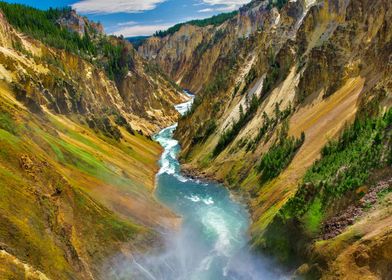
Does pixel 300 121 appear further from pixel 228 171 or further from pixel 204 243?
pixel 204 243

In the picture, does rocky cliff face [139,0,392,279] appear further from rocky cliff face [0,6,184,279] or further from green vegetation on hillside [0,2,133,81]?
green vegetation on hillside [0,2,133,81]

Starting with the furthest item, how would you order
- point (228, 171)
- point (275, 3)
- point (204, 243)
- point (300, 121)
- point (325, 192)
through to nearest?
point (275, 3) < point (228, 171) < point (300, 121) < point (204, 243) < point (325, 192)

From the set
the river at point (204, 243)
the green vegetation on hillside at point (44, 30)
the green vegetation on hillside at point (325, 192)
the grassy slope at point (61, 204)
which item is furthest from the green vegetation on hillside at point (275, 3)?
the green vegetation on hillside at point (325, 192)

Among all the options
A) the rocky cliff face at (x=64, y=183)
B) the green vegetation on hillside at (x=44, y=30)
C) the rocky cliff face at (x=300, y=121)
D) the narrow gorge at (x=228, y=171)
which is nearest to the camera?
the rocky cliff face at (x=64, y=183)

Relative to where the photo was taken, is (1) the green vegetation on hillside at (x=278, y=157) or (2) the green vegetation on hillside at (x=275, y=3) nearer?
(1) the green vegetation on hillside at (x=278, y=157)

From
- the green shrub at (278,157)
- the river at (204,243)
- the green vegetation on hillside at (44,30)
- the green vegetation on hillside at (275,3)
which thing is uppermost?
the green vegetation on hillside at (275,3)

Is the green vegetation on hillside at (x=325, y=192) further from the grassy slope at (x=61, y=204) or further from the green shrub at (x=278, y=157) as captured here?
the green shrub at (x=278, y=157)

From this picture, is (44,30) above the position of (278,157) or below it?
above

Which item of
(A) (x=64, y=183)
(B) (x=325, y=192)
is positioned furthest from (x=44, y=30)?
(B) (x=325, y=192)

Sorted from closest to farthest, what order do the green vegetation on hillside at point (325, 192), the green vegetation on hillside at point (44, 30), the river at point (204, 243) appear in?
1. the green vegetation on hillside at point (325, 192)
2. the river at point (204, 243)
3. the green vegetation on hillside at point (44, 30)
